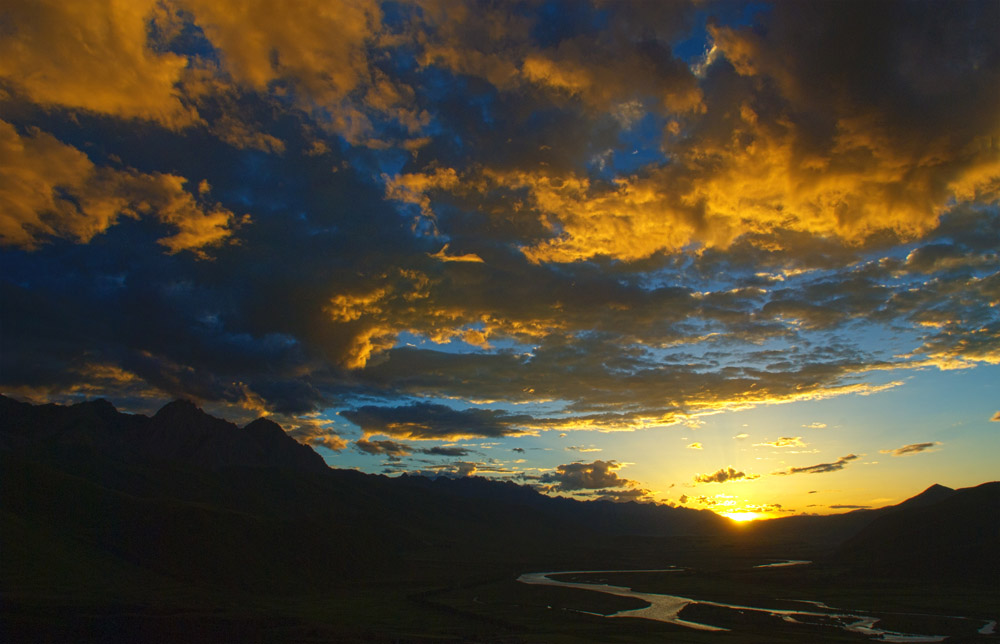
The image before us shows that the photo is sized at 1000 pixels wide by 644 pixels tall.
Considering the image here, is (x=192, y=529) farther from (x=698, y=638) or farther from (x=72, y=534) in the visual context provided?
(x=698, y=638)

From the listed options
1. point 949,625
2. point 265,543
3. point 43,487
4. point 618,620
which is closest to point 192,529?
point 265,543

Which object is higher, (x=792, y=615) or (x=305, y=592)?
(x=792, y=615)

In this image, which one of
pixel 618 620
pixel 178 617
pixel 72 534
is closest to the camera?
pixel 178 617

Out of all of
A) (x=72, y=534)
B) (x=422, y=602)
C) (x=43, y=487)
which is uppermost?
(x=43, y=487)

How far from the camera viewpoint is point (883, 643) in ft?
310

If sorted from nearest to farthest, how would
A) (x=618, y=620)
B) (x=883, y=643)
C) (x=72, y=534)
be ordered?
(x=883, y=643)
(x=618, y=620)
(x=72, y=534)

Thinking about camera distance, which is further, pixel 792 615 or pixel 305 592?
pixel 305 592

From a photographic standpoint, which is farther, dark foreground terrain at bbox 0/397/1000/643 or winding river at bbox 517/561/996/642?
winding river at bbox 517/561/996/642

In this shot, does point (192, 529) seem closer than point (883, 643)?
No

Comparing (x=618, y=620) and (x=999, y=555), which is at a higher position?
(x=999, y=555)

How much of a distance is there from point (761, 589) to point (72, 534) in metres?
200

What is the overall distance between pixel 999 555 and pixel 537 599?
142m

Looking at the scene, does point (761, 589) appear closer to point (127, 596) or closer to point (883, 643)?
point (883, 643)

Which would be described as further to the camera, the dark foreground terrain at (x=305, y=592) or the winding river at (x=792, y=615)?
the winding river at (x=792, y=615)
